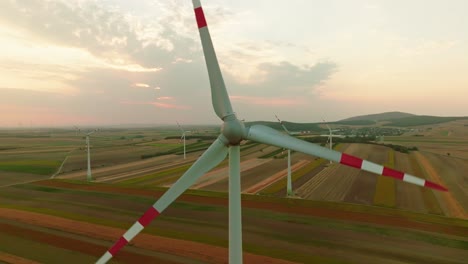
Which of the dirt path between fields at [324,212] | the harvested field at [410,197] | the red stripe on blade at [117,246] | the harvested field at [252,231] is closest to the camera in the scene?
the red stripe on blade at [117,246]

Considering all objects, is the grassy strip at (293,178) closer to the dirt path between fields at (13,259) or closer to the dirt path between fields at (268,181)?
the dirt path between fields at (268,181)

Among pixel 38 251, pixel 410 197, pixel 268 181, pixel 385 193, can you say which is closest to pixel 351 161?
pixel 38 251

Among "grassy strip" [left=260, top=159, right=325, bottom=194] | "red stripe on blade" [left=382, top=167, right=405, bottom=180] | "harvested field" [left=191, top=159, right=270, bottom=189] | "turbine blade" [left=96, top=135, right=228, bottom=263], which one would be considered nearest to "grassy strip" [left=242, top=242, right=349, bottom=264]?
"turbine blade" [left=96, top=135, right=228, bottom=263]

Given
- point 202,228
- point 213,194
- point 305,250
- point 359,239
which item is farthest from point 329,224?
point 213,194

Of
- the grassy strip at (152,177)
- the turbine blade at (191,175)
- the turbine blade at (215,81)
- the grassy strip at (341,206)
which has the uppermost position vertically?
the turbine blade at (215,81)

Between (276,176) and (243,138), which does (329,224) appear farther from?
(276,176)

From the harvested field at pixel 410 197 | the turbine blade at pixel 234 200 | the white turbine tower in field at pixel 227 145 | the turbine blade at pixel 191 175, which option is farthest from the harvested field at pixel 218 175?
the turbine blade at pixel 234 200

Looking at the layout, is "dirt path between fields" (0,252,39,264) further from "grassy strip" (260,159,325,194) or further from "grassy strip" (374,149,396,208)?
"grassy strip" (374,149,396,208)
